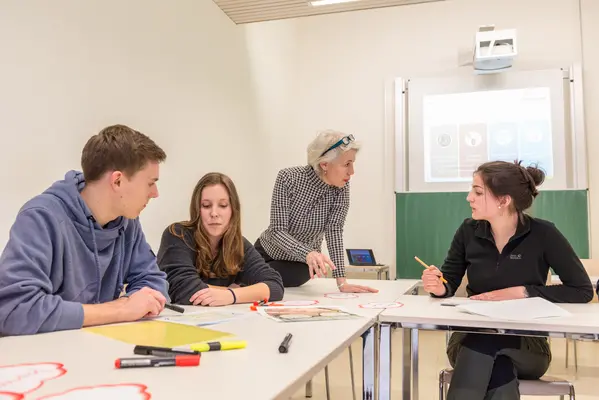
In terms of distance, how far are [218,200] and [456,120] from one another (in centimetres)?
331

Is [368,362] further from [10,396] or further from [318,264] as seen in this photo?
[10,396]

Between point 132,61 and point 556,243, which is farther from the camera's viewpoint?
point 132,61

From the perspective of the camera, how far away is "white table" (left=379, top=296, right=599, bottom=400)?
127 centimetres

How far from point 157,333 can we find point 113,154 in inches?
18.6

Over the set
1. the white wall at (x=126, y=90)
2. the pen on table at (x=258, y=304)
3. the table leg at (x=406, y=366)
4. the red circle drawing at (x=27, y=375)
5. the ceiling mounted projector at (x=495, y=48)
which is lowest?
the table leg at (x=406, y=366)

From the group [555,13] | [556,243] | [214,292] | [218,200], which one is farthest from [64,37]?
[555,13]

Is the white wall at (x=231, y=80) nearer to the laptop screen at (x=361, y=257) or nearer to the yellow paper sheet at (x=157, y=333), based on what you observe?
the laptop screen at (x=361, y=257)

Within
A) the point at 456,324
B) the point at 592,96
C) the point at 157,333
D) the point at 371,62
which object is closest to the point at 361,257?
the point at 371,62

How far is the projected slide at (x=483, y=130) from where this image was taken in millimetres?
4352

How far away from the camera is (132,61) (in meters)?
2.63

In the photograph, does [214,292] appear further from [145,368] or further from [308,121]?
[308,121]

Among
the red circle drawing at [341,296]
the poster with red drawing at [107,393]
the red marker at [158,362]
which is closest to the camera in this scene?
the poster with red drawing at [107,393]

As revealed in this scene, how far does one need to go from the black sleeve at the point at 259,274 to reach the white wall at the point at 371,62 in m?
2.58

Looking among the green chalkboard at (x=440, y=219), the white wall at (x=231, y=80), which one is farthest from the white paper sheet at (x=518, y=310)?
the green chalkboard at (x=440, y=219)
